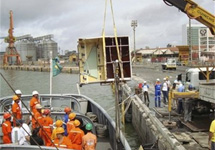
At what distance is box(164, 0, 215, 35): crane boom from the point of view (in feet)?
46.1

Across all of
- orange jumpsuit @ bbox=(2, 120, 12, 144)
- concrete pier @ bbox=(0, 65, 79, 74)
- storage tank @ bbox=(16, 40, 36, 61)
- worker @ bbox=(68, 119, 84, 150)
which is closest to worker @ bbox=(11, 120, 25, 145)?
orange jumpsuit @ bbox=(2, 120, 12, 144)

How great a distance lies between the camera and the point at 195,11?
14203 millimetres

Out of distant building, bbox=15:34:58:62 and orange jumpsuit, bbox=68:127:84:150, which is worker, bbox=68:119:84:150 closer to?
orange jumpsuit, bbox=68:127:84:150

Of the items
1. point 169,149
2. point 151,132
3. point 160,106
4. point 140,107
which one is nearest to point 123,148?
point 169,149

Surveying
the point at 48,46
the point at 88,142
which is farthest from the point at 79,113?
the point at 48,46

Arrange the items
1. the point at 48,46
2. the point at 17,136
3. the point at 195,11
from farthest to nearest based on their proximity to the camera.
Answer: the point at 48,46 → the point at 195,11 → the point at 17,136

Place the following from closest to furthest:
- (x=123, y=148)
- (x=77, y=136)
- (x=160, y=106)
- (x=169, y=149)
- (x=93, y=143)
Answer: (x=93, y=143) → (x=77, y=136) → (x=123, y=148) → (x=169, y=149) → (x=160, y=106)

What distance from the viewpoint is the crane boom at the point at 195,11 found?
14039mm

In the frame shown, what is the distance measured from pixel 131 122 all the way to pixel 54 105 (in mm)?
6424

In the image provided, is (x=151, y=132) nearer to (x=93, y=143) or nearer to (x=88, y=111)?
(x=88, y=111)

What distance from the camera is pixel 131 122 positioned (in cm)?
1598

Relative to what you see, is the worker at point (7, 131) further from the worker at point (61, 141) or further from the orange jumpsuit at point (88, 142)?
the orange jumpsuit at point (88, 142)

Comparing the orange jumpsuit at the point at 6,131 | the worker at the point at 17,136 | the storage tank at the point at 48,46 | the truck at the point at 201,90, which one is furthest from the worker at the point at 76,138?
the storage tank at the point at 48,46

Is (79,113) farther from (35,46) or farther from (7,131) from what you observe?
(35,46)
